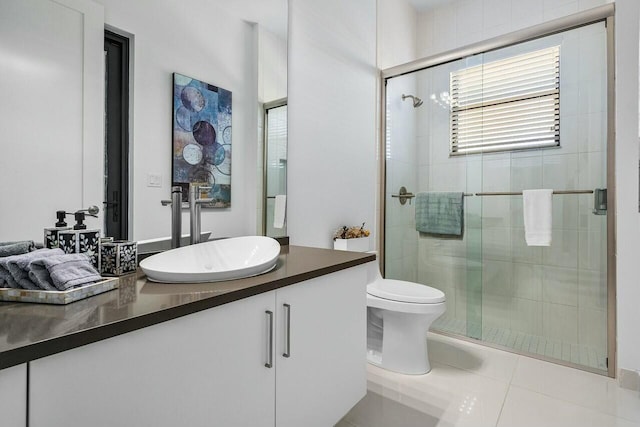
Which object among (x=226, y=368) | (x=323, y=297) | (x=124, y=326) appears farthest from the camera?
(x=323, y=297)

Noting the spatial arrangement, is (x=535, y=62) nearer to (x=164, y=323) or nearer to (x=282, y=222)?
(x=282, y=222)

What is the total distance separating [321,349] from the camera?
1189 millimetres

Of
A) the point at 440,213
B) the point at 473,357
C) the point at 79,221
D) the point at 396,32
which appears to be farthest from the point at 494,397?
the point at 396,32

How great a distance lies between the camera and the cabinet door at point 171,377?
1.96 feet

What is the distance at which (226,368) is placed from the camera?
2.85ft

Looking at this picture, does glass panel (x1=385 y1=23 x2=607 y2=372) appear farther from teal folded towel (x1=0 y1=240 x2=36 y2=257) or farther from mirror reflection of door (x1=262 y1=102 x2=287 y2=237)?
teal folded towel (x1=0 y1=240 x2=36 y2=257)

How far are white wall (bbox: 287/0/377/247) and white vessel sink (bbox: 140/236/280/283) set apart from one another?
0.66m

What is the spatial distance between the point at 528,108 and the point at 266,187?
1.80 metres

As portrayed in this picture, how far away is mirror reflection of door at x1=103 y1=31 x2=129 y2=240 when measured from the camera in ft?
3.77

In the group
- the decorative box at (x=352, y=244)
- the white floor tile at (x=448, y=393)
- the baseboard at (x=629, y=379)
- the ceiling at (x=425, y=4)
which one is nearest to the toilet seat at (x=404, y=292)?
the decorative box at (x=352, y=244)

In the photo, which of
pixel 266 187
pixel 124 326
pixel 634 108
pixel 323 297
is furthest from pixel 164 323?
pixel 634 108

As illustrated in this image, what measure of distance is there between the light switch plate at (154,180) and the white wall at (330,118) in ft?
2.65

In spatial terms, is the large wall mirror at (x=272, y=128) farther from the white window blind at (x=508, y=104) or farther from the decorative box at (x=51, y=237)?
the white window blind at (x=508, y=104)

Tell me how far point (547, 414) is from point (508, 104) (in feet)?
5.93
